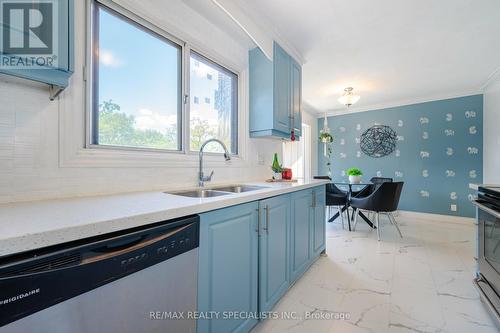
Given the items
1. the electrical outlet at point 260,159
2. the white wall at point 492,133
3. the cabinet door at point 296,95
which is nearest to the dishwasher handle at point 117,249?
the electrical outlet at point 260,159

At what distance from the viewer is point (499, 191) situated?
1.34m

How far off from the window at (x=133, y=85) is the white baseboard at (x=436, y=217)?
14.9ft

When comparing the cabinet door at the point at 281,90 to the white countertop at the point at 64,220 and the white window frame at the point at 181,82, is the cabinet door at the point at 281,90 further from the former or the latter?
the white countertop at the point at 64,220

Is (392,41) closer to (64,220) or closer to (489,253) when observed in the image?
(489,253)

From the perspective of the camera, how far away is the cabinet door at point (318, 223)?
2217 millimetres

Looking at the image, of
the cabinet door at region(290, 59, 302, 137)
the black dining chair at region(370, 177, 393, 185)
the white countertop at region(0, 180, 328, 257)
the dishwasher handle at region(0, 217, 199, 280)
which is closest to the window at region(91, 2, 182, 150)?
the white countertop at region(0, 180, 328, 257)

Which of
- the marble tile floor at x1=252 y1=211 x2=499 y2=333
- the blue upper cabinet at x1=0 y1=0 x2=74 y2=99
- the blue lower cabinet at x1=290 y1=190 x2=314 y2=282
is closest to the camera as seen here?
the blue upper cabinet at x1=0 y1=0 x2=74 y2=99

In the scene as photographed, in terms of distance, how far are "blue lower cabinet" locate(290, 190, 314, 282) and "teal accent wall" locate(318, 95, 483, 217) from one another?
3.28 meters

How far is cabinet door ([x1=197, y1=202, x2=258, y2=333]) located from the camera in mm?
987

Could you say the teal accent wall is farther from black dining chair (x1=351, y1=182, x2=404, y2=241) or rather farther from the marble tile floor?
black dining chair (x1=351, y1=182, x2=404, y2=241)

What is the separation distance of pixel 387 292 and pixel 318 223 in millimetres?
781

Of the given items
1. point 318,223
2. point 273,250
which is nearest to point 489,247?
point 318,223

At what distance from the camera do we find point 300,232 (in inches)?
75.0

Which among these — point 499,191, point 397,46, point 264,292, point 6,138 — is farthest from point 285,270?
point 397,46
